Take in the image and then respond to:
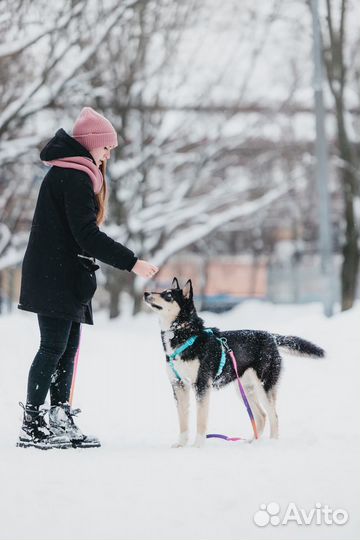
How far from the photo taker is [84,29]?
11812mm

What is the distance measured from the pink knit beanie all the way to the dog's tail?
1.81 m

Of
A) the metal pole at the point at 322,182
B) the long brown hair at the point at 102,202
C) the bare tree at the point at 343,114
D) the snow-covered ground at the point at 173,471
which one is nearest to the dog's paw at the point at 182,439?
the snow-covered ground at the point at 173,471

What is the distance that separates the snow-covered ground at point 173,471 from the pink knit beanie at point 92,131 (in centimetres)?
182

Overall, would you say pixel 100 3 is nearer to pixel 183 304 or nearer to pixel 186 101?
pixel 186 101

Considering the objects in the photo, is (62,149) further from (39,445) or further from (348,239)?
(348,239)

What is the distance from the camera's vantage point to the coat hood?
4879 mm

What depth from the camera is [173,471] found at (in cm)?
423

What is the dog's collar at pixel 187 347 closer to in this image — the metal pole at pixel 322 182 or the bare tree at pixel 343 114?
the metal pole at pixel 322 182

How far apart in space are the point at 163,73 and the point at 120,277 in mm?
5030

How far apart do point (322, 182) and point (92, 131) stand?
939cm

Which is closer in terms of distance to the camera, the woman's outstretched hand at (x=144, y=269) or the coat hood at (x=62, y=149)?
the woman's outstretched hand at (x=144, y=269)

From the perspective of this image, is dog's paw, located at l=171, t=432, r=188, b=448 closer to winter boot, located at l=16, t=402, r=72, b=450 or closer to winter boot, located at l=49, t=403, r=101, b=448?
winter boot, located at l=49, t=403, r=101, b=448

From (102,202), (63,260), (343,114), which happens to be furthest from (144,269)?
(343,114)

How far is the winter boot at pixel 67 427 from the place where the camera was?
16.2 ft
